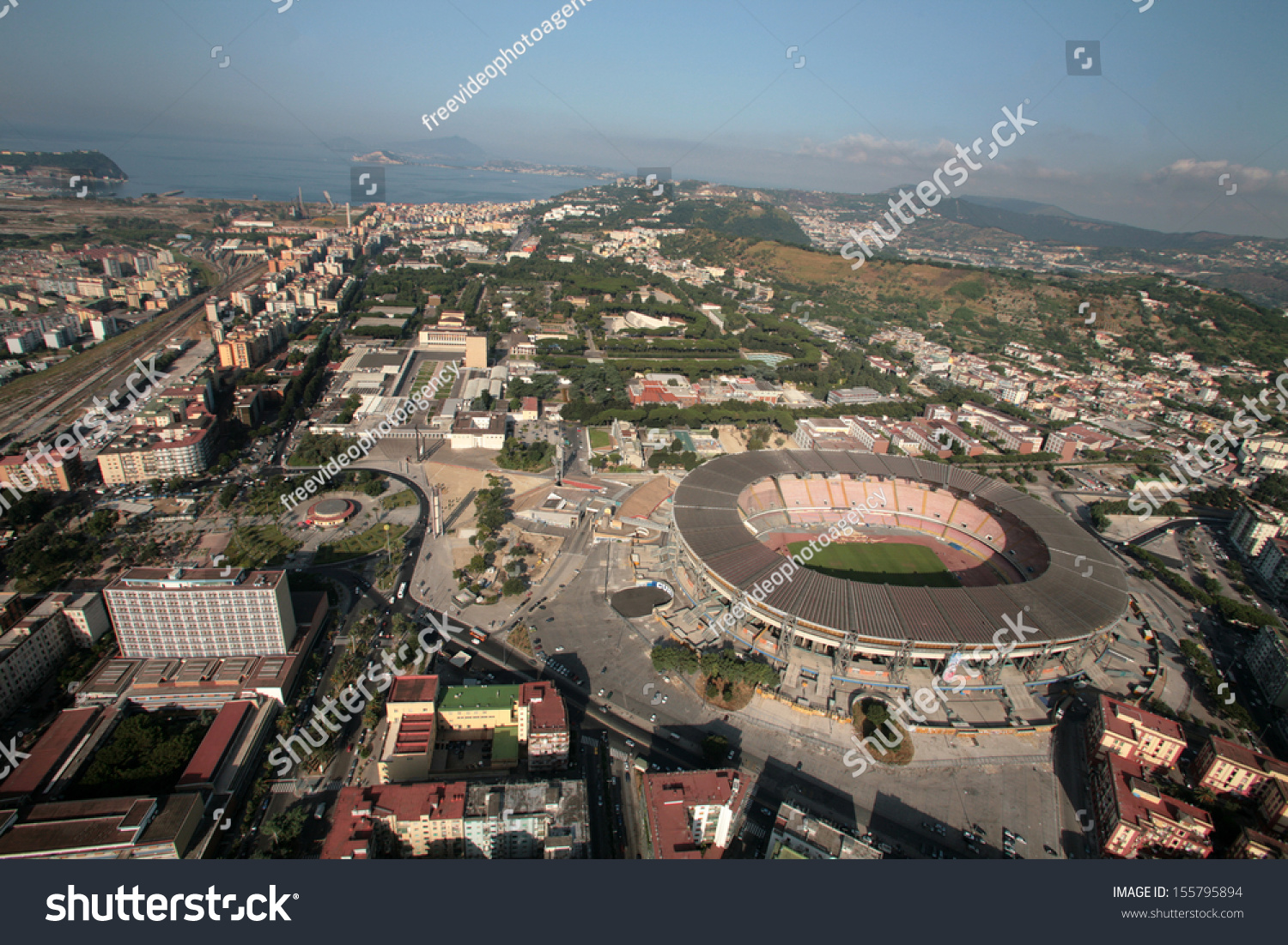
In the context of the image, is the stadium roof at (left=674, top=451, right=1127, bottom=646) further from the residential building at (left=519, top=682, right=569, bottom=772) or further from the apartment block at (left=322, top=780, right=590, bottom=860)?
the apartment block at (left=322, top=780, right=590, bottom=860)

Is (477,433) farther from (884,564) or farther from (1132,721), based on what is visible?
(1132,721)

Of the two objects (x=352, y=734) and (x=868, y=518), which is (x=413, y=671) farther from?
(x=868, y=518)

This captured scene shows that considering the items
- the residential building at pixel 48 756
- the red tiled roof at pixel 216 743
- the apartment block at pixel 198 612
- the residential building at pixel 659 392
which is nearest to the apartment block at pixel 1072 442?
the residential building at pixel 659 392

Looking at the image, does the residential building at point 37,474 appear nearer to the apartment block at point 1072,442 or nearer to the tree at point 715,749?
the tree at point 715,749

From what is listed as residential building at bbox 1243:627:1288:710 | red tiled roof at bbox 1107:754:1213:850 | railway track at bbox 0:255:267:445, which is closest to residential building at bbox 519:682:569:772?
red tiled roof at bbox 1107:754:1213:850

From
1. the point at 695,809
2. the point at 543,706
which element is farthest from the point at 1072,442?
the point at 543,706

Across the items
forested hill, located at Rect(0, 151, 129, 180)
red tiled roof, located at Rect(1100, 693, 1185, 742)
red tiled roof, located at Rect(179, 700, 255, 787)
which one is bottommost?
red tiled roof, located at Rect(179, 700, 255, 787)
